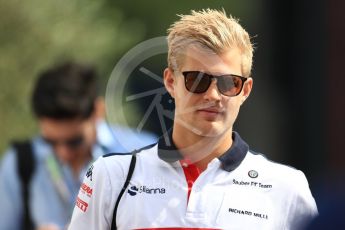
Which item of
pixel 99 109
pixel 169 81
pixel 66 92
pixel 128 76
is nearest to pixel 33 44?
pixel 66 92

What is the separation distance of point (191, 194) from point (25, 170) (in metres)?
2.68

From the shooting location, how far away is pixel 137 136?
19.3ft

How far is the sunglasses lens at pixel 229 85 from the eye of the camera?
14.1 feet

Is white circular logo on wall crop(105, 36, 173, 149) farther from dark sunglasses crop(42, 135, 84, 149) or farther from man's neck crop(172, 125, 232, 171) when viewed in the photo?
dark sunglasses crop(42, 135, 84, 149)

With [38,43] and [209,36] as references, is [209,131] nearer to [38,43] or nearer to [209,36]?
[209,36]

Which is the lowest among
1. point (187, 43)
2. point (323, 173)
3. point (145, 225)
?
point (323, 173)

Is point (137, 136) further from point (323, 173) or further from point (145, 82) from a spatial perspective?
point (323, 173)

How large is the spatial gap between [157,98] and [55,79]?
2.49m

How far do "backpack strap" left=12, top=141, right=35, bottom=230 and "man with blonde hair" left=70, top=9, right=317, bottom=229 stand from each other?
2.39 meters

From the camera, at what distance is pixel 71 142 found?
706 cm

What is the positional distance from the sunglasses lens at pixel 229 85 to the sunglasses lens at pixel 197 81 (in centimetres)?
A: 4

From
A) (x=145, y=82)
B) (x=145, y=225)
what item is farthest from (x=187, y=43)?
(x=145, y=82)

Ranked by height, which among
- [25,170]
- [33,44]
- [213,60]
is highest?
Answer: [213,60]

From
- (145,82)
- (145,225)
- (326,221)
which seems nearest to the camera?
(326,221)
